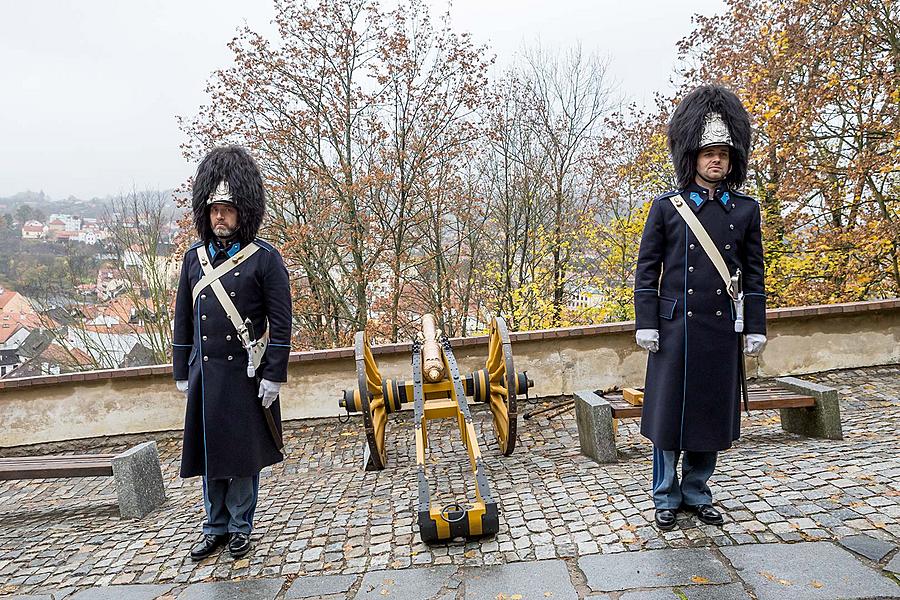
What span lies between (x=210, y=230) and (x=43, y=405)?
3615mm

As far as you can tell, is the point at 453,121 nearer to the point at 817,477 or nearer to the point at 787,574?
the point at 817,477

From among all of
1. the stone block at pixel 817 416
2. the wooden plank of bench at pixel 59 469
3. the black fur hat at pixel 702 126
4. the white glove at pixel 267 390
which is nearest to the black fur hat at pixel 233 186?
the white glove at pixel 267 390

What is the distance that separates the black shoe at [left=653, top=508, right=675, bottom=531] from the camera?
2.97 metres

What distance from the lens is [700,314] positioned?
9.62ft

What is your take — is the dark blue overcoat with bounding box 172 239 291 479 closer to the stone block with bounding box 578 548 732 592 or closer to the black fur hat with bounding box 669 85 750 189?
the stone block with bounding box 578 548 732 592

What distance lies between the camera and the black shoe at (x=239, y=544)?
3129 mm

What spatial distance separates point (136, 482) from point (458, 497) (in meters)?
1.91

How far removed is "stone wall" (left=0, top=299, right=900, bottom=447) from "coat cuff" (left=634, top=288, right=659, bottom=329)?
9.33ft

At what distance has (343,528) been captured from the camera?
11.2ft

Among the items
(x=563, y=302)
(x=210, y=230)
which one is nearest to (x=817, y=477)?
(x=210, y=230)

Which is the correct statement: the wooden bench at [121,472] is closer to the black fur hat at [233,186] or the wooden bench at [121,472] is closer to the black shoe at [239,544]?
the black shoe at [239,544]

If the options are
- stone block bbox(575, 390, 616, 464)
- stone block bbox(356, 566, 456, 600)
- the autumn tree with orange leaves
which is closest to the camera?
stone block bbox(356, 566, 456, 600)

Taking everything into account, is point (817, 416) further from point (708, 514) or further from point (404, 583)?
point (404, 583)

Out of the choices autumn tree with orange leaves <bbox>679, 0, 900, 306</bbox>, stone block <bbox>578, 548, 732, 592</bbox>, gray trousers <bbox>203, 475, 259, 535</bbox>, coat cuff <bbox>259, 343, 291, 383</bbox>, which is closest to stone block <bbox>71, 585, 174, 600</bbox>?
gray trousers <bbox>203, 475, 259, 535</bbox>
